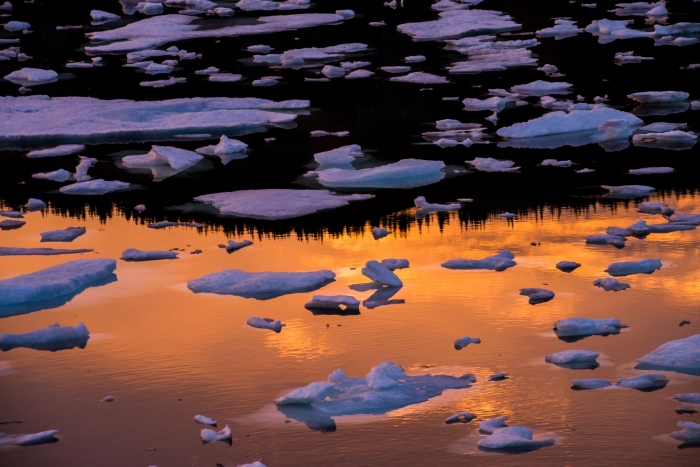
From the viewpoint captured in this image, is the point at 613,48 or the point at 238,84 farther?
the point at 613,48

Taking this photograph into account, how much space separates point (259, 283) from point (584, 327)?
223 centimetres

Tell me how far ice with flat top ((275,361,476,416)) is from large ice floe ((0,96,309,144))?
8.11 m

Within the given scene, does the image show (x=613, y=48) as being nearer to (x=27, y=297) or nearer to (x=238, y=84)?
(x=238, y=84)

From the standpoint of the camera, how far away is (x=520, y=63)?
57.8 ft

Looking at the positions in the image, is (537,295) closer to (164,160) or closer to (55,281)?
(55,281)

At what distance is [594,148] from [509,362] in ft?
20.5

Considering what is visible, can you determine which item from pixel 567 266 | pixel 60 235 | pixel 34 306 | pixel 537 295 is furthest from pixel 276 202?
pixel 537 295

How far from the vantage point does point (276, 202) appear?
9.74 meters

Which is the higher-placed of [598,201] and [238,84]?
[238,84]

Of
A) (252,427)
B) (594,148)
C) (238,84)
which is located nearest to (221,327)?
(252,427)

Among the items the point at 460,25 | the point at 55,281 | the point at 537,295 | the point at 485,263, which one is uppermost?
the point at 460,25

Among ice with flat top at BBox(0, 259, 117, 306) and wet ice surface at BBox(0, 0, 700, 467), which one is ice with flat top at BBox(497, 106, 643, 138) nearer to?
wet ice surface at BBox(0, 0, 700, 467)

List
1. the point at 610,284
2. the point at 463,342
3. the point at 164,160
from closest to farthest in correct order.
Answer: the point at 463,342
the point at 610,284
the point at 164,160

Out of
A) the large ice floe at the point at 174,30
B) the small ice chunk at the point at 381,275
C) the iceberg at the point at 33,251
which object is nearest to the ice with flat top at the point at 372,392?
the small ice chunk at the point at 381,275
